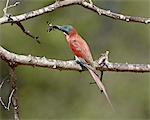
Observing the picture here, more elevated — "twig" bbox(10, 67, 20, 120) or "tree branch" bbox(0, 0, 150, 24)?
Result: "tree branch" bbox(0, 0, 150, 24)

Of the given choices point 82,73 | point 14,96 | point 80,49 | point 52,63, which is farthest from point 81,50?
point 82,73

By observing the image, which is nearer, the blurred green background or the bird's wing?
the bird's wing

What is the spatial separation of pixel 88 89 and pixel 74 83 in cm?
25

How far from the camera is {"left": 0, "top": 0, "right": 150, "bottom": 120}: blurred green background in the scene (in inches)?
289

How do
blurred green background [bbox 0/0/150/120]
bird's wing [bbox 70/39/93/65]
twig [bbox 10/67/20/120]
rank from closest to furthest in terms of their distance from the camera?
twig [bbox 10/67/20/120]
bird's wing [bbox 70/39/93/65]
blurred green background [bbox 0/0/150/120]

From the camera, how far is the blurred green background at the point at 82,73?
7348 millimetres

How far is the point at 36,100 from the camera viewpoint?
309 inches

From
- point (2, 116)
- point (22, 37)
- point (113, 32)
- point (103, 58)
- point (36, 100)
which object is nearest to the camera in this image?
point (103, 58)

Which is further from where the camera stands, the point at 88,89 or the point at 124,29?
the point at 124,29

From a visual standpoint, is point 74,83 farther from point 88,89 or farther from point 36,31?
point 36,31

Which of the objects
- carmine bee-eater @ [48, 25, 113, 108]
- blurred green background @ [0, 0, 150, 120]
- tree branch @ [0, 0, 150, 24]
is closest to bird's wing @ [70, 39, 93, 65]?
carmine bee-eater @ [48, 25, 113, 108]

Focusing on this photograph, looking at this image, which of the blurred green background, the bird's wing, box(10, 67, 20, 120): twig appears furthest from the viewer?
the blurred green background

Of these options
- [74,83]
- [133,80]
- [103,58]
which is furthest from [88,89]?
[103,58]

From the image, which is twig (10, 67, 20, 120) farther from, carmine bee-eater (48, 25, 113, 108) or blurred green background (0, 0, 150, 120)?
blurred green background (0, 0, 150, 120)
